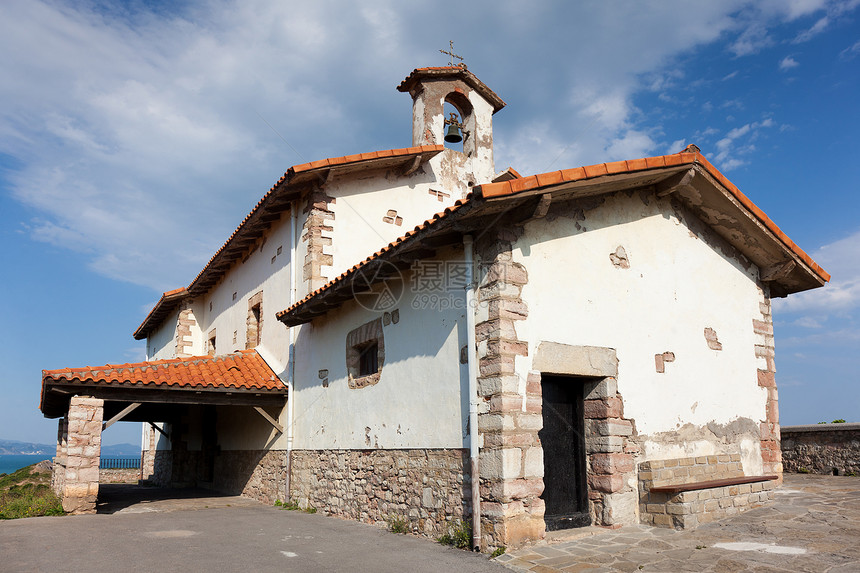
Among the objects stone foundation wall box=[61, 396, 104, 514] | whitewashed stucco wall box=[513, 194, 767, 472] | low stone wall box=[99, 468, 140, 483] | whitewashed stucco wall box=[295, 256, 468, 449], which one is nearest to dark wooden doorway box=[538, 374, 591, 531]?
whitewashed stucco wall box=[513, 194, 767, 472]

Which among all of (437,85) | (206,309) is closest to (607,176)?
(437,85)

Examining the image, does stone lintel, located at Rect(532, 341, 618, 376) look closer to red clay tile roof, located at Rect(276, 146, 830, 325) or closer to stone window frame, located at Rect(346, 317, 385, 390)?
red clay tile roof, located at Rect(276, 146, 830, 325)

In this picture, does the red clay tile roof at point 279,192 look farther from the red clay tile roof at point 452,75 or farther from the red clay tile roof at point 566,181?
the red clay tile roof at point 566,181

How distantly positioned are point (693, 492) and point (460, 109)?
8.53 metres

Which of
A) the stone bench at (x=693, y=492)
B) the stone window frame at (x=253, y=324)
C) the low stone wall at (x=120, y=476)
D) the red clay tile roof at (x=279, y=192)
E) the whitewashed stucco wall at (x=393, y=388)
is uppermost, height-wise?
the red clay tile roof at (x=279, y=192)

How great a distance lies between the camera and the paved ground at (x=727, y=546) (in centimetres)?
512

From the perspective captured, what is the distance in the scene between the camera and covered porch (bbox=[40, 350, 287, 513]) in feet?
30.2

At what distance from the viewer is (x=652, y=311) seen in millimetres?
7871

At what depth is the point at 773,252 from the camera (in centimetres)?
941

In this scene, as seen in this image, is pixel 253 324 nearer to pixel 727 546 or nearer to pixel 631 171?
pixel 631 171

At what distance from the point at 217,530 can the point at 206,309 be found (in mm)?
10974

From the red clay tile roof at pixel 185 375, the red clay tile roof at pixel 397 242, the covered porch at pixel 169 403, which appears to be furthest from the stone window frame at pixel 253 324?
the red clay tile roof at pixel 397 242

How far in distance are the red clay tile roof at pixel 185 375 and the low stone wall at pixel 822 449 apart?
373 inches

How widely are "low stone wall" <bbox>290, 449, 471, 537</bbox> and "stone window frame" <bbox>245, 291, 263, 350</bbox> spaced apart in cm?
361
